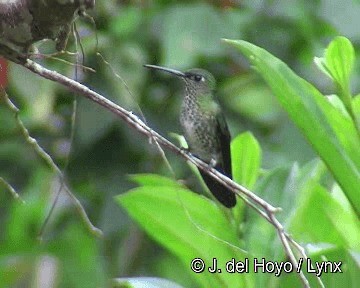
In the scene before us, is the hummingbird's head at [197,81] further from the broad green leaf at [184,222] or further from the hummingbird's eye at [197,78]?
the broad green leaf at [184,222]

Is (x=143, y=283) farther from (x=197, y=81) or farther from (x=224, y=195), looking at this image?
(x=197, y=81)

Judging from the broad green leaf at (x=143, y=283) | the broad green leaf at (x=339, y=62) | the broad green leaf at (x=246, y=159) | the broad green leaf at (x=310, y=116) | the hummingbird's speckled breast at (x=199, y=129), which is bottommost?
the hummingbird's speckled breast at (x=199, y=129)

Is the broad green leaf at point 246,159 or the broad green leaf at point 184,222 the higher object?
the broad green leaf at point 246,159

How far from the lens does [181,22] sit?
3.38m

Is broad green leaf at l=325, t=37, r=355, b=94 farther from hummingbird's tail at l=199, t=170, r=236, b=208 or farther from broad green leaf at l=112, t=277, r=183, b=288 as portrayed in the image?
broad green leaf at l=112, t=277, r=183, b=288

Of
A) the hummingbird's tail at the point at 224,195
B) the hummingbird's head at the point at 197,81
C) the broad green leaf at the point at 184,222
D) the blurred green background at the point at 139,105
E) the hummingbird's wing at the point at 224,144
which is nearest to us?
the broad green leaf at the point at 184,222

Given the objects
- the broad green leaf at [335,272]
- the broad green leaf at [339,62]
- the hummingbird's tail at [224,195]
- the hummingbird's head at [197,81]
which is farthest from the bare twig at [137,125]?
the hummingbird's head at [197,81]

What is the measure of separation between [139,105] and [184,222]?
1345 millimetres

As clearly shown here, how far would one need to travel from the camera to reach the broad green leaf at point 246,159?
7.26ft

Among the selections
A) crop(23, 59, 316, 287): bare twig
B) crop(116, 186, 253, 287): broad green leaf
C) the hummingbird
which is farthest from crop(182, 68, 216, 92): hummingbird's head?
crop(23, 59, 316, 287): bare twig

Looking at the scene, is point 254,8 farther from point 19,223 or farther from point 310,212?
point 310,212

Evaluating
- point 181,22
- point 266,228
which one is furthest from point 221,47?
point 266,228

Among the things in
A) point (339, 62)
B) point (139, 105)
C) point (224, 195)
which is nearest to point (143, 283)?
point (224, 195)

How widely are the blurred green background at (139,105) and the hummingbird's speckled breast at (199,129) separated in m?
0.65
